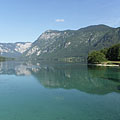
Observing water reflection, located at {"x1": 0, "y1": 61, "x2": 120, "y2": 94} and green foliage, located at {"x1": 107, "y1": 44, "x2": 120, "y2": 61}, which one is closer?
water reflection, located at {"x1": 0, "y1": 61, "x2": 120, "y2": 94}

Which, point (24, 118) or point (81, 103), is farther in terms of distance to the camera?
point (81, 103)

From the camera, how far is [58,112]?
26.2 m

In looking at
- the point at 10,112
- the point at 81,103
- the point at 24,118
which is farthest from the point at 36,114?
the point at 81,103

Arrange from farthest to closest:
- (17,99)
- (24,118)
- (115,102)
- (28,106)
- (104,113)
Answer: (17,99)
(115,102)
(28,106)
(104,113)
(24,118)

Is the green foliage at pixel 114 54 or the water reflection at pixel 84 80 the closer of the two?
the water reflection at pixel 84 80

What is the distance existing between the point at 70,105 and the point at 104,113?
273 inches

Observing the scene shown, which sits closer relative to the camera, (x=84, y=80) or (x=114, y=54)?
(x=84, y=80)

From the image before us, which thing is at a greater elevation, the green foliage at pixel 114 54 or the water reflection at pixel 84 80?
the green foliage at pixel 114 54

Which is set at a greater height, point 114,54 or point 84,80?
point 114,54

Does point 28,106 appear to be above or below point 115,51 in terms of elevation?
below

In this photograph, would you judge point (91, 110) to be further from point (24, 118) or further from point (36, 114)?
point (24, 118)

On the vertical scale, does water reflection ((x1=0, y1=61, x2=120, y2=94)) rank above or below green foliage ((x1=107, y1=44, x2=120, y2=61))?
below

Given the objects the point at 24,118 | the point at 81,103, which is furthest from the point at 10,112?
the point at 81,103

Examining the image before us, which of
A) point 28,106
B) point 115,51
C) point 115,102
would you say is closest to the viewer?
point 28,106
